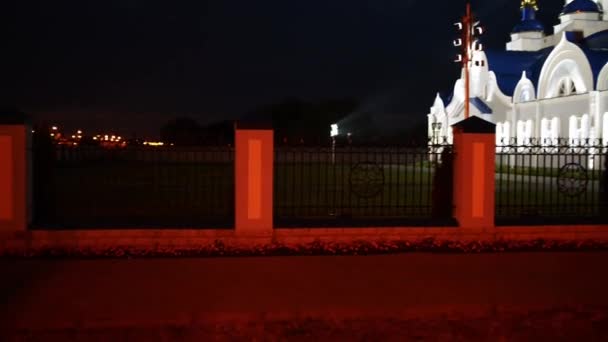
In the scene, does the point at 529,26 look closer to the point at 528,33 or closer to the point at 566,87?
the point at 528,33

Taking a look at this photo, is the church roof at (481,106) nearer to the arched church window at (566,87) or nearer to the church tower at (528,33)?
the arched church window at (566,87)

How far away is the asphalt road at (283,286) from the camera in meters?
6.26

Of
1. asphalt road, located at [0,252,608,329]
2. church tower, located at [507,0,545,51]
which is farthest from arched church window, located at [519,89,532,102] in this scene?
asphalt road, located at [0,252,608,329]

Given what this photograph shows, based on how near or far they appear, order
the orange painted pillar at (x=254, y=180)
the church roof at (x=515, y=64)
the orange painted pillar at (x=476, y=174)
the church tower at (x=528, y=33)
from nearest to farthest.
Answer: the orange painted pillar at (x=254, y=180) < the orange painted pillar at (x=476, y=174) < the church roof at (x=515, y=64) < the church tower at (x=528, y=33)

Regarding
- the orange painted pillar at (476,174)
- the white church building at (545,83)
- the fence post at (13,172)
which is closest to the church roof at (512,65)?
the white church building at (545,83)

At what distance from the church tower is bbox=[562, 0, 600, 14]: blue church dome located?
7027mm

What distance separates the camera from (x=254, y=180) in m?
9.45

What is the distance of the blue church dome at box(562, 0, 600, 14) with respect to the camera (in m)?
42.9

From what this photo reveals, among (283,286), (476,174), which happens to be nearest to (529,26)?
(476,174)

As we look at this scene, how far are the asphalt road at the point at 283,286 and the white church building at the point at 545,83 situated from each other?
21418mm

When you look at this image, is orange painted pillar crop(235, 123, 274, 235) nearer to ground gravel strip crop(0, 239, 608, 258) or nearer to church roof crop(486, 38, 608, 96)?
ground gravel strip crop(0, 239, 608, 258)

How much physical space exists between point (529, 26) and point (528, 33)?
0.58 meters

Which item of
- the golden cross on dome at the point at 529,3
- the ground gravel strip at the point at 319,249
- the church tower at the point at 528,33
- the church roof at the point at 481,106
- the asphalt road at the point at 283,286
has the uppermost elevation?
the golden cross on dome at the point at 529,3

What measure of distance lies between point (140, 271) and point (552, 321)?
4729mm
